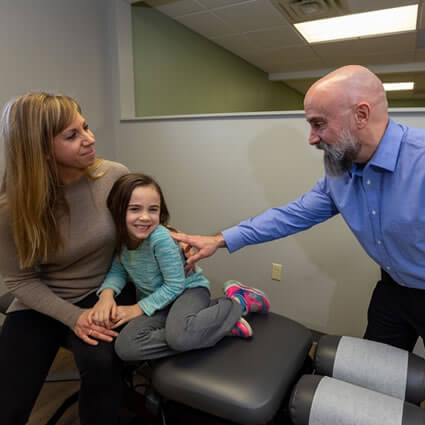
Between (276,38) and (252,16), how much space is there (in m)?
0.63

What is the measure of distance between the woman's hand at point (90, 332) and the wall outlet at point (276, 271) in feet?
3.87

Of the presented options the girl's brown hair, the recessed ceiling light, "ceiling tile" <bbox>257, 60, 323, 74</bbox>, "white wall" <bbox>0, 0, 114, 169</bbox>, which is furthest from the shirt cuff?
the recessed ceiling light

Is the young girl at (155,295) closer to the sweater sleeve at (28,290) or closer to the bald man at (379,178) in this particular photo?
the sweater sleeve at (28,290)

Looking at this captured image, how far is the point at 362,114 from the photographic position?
35.4 inches

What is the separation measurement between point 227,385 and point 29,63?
2.05 m

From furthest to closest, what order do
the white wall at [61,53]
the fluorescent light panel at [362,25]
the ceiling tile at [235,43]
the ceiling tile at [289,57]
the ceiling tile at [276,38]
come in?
the ceiling tile at [289,57] < the ceiling tile at [235,43] < the ceiling tile at [276,38] < the fluorescent light panel at [362,25] < the white wall at [61,53]

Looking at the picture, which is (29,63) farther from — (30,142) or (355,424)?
(355,424)

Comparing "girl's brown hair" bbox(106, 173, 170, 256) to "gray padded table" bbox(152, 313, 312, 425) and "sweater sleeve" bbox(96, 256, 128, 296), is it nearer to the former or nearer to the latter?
"sweater sleeve" bbox(96, 256, 128, 296)

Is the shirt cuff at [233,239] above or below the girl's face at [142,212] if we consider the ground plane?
below

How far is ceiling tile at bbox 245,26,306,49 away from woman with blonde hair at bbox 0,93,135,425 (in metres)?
2.61

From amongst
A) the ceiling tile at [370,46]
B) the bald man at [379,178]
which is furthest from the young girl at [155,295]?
the ceiling tile at [370,46]

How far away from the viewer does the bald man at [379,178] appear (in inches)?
35.0

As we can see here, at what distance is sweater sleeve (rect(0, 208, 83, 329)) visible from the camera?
Answer: 106 centimetres

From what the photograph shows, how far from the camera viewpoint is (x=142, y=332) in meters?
1.00
